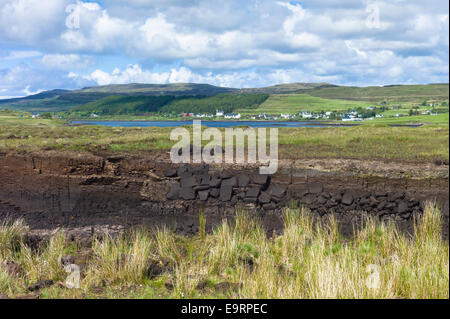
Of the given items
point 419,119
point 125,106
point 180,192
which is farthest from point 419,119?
point 125,106

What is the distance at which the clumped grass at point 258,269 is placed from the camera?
18.2ft

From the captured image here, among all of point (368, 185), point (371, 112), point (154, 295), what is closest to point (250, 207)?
point (368, 185)

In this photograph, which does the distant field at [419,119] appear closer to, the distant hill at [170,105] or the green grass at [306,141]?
the green grass at [306,141]

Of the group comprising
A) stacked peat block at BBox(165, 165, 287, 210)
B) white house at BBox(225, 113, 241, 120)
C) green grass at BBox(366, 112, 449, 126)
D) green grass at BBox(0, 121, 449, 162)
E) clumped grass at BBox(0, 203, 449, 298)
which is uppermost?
white house at BBox(225, 113, 241, 120)

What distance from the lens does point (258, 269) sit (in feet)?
21.8

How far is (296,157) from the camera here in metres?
15.1

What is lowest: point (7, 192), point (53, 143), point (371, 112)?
point (7, 192)

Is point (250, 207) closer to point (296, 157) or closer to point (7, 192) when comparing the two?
point (296, 157)

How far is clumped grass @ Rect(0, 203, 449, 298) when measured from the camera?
18.2 ft

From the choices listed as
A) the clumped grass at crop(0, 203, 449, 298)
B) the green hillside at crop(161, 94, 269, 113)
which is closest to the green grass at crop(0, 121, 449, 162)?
the green hillside at crop(161, 94, 269, 113)

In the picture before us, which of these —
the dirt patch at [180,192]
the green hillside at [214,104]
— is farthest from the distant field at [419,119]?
the green hillside at [214,104]

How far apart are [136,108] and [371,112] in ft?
35.5

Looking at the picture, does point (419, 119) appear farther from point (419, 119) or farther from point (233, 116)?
point (233, 116)

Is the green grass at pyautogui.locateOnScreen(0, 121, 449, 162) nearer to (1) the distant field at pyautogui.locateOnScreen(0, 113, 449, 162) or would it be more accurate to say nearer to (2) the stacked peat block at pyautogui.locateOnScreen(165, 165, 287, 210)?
(1) the distant field at pyautogui.locateOnScreen(0, 113, 449, 162)
